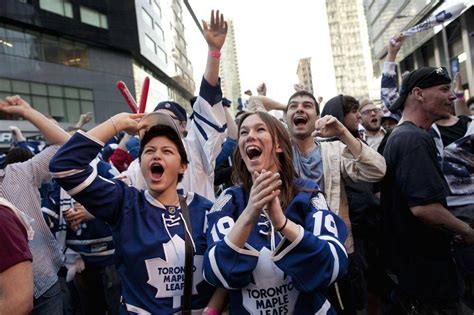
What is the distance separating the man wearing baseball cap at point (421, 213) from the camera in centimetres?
255

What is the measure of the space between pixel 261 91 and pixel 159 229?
3.65 meters

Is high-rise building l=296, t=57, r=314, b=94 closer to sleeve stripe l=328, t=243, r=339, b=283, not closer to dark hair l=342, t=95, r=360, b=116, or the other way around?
dark hair l=342, t=95, r=360, b=116

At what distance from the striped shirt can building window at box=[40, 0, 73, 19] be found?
32780 mm

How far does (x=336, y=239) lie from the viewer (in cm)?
191

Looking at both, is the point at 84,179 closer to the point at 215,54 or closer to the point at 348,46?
the point at 215,54

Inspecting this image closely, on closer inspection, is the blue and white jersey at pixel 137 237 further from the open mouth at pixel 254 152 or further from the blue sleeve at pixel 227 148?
the blue sleeve at pixel 227 148

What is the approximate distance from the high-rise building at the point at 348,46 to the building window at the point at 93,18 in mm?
84392

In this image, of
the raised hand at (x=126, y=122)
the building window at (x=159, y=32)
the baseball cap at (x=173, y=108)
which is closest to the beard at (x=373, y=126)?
the baseball cap at (x=173, y=108)

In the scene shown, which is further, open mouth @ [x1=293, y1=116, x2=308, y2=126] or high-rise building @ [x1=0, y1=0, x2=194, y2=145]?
high-rise building @ [x1=0, y1=0, x2=194, y2=145]

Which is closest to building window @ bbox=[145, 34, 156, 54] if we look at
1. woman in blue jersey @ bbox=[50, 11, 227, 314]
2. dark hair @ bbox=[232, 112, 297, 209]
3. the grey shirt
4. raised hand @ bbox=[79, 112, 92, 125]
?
raised hand @ bbox=[79, 112, 92, 125]

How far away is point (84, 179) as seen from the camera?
82.6 inches

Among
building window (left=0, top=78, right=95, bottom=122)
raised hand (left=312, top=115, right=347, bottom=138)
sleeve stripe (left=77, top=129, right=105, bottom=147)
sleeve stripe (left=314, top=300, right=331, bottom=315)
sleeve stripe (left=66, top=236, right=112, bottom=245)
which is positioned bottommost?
sleeve stripe (left=314, top=300, right=331, bottom=315)

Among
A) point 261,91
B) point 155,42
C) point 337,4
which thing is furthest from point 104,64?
point 337,4

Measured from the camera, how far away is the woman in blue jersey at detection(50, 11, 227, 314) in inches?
82.7
